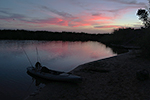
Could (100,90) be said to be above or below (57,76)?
below

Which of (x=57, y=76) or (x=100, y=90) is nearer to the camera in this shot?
(x=100, y=90)

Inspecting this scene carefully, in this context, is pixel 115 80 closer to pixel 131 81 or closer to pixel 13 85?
pixel 131 81

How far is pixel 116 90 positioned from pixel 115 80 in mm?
1744

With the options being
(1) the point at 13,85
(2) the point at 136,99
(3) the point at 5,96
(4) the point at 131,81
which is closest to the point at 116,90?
(2) the point at 136,99

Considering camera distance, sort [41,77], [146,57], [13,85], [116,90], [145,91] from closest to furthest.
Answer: [145,91]
[116,90]
[13,85]
[41,77]
[146,57]

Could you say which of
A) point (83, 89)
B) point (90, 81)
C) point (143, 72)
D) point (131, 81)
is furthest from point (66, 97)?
point (143, 72)

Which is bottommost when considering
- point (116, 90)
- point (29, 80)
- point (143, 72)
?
point (29, 80)

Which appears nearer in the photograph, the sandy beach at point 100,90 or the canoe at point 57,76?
the sandy beach at point 100,90

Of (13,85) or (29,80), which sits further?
(29,80)

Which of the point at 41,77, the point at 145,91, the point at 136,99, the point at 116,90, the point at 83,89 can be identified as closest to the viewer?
the point at 136,99

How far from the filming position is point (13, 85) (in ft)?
31.4

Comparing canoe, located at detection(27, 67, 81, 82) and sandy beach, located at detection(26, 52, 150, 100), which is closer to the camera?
sandy beach, located at detection(26, 52, 150, 100)

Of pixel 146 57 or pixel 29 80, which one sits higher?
pixel 146 57

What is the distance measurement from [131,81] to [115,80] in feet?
3.60
